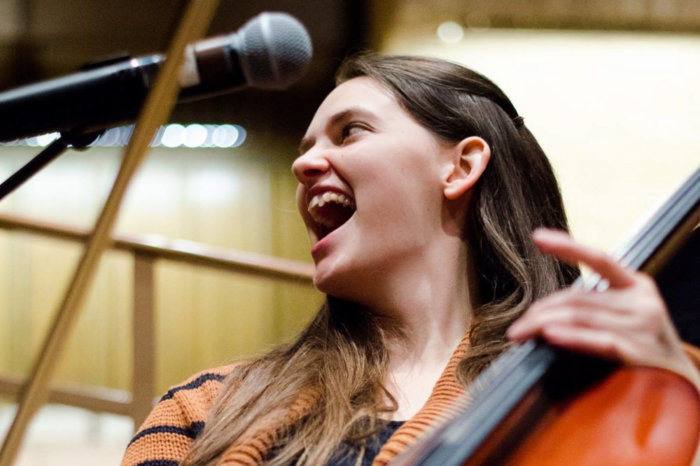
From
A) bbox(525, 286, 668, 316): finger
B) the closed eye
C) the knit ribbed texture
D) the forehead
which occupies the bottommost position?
the knit ribbed texture

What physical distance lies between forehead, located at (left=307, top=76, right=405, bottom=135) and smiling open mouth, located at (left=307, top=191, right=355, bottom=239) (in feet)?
0.31

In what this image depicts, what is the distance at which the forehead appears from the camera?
1.04 m

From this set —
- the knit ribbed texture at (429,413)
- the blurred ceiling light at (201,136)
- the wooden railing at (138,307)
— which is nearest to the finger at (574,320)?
the knit ribbed texture at (429,413)

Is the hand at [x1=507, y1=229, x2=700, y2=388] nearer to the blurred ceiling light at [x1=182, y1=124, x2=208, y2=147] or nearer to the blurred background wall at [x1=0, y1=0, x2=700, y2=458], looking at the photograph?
the blurred background wall at [x1=0, y1=0, x2=700, y2=458]

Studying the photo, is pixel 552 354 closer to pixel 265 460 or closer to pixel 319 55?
pixel 265 460

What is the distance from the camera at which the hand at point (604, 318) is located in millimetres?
572

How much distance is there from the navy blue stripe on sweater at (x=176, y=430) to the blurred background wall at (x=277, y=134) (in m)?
2.02

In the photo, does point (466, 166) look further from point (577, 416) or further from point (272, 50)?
point (577, 416)

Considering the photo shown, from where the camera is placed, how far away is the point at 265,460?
86 cm

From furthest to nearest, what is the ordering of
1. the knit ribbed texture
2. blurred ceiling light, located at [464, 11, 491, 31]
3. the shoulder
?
blurred ceiling light, located at [464, 11, 491, 31], the shoulder, the knit ribbed texture

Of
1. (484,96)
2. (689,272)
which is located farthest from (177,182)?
(689,272)

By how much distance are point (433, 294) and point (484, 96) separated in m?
0.26

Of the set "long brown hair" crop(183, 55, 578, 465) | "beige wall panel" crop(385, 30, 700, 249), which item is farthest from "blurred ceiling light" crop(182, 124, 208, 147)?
"long brown hair" crop(183, 55, 578, 465)

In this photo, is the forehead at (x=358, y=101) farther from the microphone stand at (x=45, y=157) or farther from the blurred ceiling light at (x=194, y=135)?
the blurred ceiling light at (x=194, y=135)
